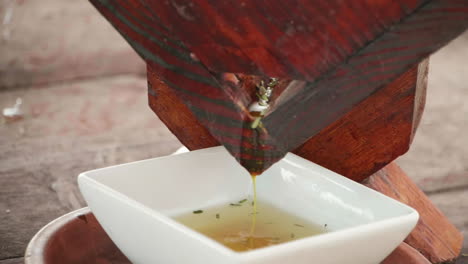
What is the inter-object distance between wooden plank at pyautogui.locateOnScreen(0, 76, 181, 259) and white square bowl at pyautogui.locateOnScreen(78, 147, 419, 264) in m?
0.28

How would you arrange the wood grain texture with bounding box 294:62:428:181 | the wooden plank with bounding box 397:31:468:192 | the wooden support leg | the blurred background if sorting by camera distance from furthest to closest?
the wooden plank with bounding box 397:31:468:192 < the blurred background < the wooden support leg < the wood grain texture with bounding box 294:62:428:181

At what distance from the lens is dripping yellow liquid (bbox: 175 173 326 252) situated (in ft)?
3.16

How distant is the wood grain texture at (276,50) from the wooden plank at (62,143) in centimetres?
48

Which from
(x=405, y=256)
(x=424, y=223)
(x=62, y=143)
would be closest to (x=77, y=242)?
(x=405, y=256)

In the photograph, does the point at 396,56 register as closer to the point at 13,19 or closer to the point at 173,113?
the point at 173,113

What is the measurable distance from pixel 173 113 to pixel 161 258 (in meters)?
0.33

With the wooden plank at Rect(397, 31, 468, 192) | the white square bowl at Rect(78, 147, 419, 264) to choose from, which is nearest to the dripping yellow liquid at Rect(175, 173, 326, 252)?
the white square bowl at Rect(78, 147, 419, 264)

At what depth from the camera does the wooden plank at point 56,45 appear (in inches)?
107

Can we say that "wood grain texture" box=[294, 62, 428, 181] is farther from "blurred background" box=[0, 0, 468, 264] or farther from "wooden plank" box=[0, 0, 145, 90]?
"wooden plank" box=[0, 0, 145, 90]

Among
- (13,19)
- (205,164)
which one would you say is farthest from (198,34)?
(13,19)

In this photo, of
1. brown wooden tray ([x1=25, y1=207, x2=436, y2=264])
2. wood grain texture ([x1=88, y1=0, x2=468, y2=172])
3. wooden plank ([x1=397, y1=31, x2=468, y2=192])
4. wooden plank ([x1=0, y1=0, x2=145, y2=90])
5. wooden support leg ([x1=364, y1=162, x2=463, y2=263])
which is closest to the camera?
wood grain texture ([x1=88, y1=0, x2=468, y2=172])

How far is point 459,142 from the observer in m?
1.84

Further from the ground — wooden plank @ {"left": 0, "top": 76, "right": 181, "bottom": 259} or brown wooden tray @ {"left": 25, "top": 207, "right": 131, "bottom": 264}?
brown wooden tray @ {"left": 25, "top": 207, "right": 131, "bottom": 264}

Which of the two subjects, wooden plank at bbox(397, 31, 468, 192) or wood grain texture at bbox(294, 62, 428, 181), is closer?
wood grain texture at bbox(294, 62, 428, 181)
